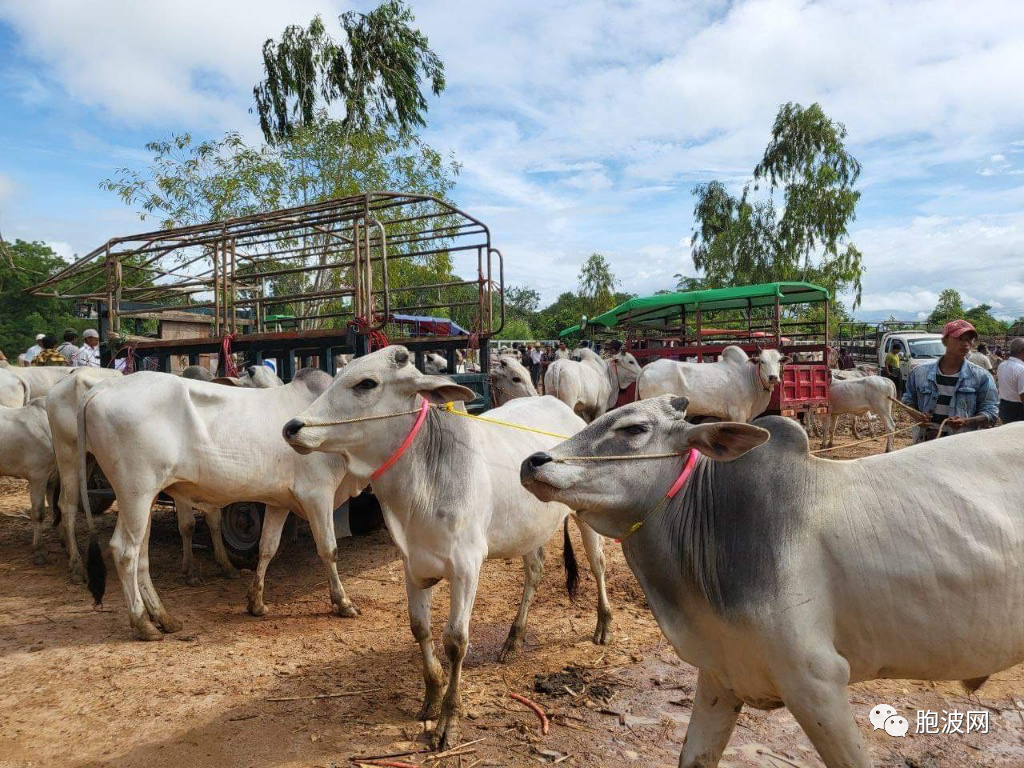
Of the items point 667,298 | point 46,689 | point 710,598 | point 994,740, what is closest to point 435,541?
point 710,598

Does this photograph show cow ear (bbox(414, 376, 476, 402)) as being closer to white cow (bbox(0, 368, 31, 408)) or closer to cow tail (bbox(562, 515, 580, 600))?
cow tail (bbox(562, 515, 580, 600))

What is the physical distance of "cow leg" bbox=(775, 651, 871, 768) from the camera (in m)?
2.01

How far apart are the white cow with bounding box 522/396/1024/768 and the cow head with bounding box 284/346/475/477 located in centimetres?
125

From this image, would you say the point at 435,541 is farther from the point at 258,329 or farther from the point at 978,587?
the point at 258,329

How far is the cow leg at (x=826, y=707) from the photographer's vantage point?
201 cm

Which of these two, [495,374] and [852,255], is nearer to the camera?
[495,374]

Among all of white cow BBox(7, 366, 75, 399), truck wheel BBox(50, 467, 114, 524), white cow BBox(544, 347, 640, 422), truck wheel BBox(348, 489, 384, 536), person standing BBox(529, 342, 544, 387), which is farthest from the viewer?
person standing BBox(529, 342, 544, 387)

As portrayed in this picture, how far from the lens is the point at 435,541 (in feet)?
11.0

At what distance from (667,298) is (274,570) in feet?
29.3

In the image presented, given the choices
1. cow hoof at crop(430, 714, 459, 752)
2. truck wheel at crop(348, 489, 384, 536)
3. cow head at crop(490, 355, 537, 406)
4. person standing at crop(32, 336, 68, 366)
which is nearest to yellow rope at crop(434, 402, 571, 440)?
cow hoof at crop(430, 714, 459, 752)

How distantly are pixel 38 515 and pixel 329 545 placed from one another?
3596mm

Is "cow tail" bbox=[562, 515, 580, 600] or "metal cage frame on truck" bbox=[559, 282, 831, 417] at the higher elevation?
"metal cage frame on truck" bbox=[559, 282, 831, 417]

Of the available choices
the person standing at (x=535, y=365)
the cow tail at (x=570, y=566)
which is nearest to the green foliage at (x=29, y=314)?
the person standing at (x=535, y=365)

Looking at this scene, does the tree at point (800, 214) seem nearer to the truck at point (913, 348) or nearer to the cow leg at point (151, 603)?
the truck at point (913, 348)
